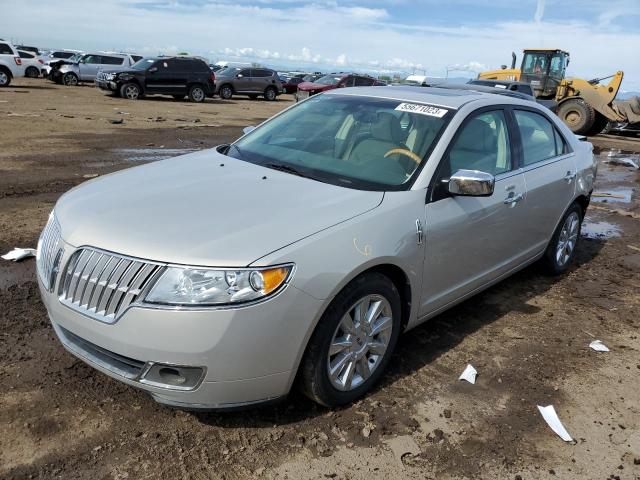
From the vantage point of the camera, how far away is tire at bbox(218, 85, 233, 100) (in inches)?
1145

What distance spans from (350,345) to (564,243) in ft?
10.8

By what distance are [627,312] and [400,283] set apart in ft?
8.60

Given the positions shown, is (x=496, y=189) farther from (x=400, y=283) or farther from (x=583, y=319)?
(x=583, y=319)

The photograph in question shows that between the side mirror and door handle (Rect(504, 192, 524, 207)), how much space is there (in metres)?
0.77

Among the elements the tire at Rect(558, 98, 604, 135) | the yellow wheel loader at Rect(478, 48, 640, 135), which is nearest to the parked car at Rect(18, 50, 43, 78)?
the yellow wheel loader at Rect(478, 48, 640, 135)

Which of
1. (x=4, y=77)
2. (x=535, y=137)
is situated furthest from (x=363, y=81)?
(x=535, y=137)

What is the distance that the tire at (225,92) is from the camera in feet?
95.4

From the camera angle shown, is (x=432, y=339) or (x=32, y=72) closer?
(x=432, y=339)

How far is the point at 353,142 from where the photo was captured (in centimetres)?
381

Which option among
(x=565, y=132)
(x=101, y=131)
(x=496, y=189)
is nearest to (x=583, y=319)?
A: (x=496, y=189)

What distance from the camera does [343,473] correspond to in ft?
8.53

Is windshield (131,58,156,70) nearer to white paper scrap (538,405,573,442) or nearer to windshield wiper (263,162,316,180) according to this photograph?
windshield wiper (263,162,316,180)

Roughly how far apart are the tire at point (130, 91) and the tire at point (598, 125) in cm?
1828

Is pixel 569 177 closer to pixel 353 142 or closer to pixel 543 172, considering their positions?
pixel 543 172
